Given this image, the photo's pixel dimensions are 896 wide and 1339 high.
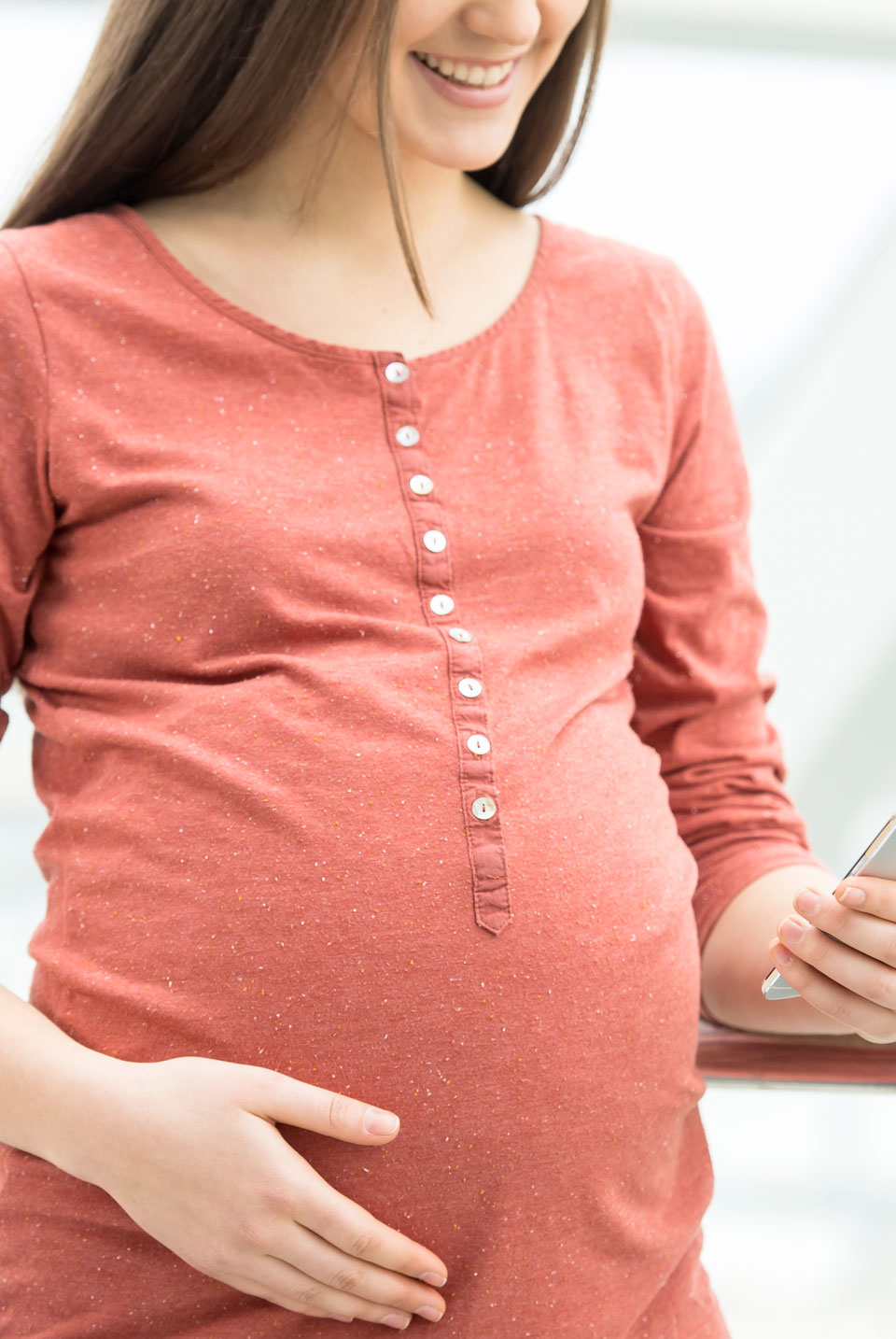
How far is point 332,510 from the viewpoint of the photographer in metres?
0.76

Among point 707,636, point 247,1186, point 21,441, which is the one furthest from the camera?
point 707,636

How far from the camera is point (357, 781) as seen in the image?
28.2 inches

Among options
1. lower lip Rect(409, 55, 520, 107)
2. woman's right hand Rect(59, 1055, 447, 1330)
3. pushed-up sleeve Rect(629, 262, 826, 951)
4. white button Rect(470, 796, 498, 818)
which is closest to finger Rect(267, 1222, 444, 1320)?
woman's right hand Rect(59, 1055, 447, 1330)

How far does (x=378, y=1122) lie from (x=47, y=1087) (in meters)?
0.18

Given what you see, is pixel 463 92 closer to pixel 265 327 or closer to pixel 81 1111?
pixel 265 327

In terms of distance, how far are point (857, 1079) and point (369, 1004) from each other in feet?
1.08

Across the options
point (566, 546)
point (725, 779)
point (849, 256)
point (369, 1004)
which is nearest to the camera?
point (369, 1004)

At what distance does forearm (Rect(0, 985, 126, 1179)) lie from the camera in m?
0.68

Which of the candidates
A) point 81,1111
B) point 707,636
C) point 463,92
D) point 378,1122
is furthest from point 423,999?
point 463,92

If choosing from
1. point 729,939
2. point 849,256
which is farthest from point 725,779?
point 849,256

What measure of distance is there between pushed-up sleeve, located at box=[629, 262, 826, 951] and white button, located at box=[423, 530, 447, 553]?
0.20m

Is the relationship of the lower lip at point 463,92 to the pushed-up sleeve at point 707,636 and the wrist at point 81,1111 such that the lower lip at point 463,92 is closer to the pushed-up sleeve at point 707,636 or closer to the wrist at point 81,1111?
the pushed-up sleeve at point 707,636

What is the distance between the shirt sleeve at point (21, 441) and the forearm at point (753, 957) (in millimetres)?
505

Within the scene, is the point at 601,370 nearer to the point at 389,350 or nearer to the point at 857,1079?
the point at 389,350
